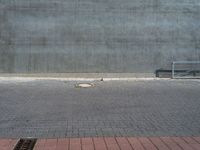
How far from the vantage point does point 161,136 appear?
7.66m

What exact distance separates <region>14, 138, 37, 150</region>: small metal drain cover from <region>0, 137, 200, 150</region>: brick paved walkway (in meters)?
0.07

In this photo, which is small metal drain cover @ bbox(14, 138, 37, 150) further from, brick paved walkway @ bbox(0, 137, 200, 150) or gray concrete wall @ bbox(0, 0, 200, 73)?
gray concrete wall @ bbox(0, 0, 200, 73)

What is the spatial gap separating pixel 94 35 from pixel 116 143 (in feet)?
39.2

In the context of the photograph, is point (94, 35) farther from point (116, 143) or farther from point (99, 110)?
point (116, 143)

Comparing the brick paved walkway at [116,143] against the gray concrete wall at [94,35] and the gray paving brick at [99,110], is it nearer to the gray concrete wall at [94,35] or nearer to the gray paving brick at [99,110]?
the gray paving brick at [99,110]

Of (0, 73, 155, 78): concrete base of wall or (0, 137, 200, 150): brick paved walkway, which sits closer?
(0, 137, 200, 150): brick paved walkway

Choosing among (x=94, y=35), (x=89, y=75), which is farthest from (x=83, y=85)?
(x=94, y=35)

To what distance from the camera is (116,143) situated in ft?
23.3

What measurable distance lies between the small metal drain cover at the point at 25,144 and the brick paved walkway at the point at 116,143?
0.24 feet

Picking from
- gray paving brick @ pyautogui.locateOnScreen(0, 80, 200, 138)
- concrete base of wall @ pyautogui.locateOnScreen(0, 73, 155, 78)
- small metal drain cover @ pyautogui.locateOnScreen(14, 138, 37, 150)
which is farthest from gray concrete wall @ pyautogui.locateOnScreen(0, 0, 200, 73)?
small metal drain cover @ pyautogui.locateOnScreen(14, 138, 37, 150)

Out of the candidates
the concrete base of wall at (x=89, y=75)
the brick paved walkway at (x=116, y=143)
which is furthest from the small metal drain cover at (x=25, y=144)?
the concrete base of wall at (x=89, y=75)

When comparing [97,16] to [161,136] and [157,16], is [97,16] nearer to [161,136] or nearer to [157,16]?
[157,16]

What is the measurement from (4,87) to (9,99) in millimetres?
3065

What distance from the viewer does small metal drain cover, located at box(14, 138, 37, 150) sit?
6.91m
